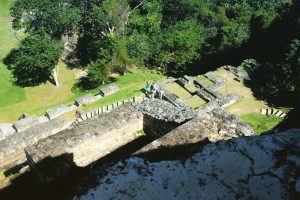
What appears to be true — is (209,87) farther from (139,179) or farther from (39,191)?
(139,179)

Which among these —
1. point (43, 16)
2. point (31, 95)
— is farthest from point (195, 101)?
point (43, 16)

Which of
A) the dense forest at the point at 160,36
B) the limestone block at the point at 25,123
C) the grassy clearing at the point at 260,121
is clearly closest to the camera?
the grassy clearing at the point at 260,121

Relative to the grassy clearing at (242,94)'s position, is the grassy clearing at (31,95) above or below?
below

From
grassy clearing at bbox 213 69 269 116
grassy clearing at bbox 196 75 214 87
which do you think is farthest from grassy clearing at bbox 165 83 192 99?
grassy clearing at bbox 213 69 269 116

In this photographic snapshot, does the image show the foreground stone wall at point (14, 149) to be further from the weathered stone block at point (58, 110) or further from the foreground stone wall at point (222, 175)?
the foreground stone wall at point (222, 175)

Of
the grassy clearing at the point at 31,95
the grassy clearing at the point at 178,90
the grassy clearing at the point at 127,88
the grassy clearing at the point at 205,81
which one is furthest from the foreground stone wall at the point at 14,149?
the grassy clearing at the point at 205,81

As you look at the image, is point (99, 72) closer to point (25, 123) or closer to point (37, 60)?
point (37, 60)

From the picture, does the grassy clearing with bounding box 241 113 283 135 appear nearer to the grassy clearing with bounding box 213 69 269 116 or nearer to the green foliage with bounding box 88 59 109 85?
the grassy clearing with bounding box 213 69 269 116
